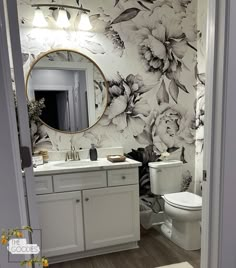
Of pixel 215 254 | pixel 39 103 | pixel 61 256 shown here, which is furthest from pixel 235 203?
Result: pixel 39 103

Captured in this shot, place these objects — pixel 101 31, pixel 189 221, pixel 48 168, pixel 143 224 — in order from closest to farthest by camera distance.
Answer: pixel 48 168 → pixel 189 221 → pixel 101 31 → pixel 143 224

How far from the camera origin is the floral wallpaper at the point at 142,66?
88.5 inches

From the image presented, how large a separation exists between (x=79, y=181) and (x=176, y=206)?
954mm

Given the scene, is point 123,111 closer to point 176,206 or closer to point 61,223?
point 176,206

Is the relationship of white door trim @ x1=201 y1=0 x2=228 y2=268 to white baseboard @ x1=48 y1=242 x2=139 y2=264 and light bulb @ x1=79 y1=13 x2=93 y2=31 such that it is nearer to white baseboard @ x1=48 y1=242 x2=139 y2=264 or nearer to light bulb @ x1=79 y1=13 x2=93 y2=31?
white baseboard @ x1=48 y1=242 x2=139 y2=264

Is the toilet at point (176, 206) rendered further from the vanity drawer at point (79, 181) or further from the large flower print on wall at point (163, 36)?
the large flower print on wall at point (163, 36)

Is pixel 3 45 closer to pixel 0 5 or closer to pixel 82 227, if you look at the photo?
pixel 0 5

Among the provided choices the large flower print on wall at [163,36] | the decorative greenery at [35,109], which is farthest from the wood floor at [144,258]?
the large flower print on wall at [163,36]

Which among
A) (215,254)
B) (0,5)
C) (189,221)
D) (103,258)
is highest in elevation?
(0,5)

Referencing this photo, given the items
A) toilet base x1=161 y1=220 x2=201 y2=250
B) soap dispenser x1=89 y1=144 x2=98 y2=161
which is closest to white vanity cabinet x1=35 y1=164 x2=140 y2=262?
soap dispenser x1=89 y1=144 x2=98 y2=161

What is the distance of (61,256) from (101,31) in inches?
87.7

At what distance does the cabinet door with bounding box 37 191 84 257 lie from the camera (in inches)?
73.8

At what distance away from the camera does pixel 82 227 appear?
196cm

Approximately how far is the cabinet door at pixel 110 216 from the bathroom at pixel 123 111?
0.5 inches
